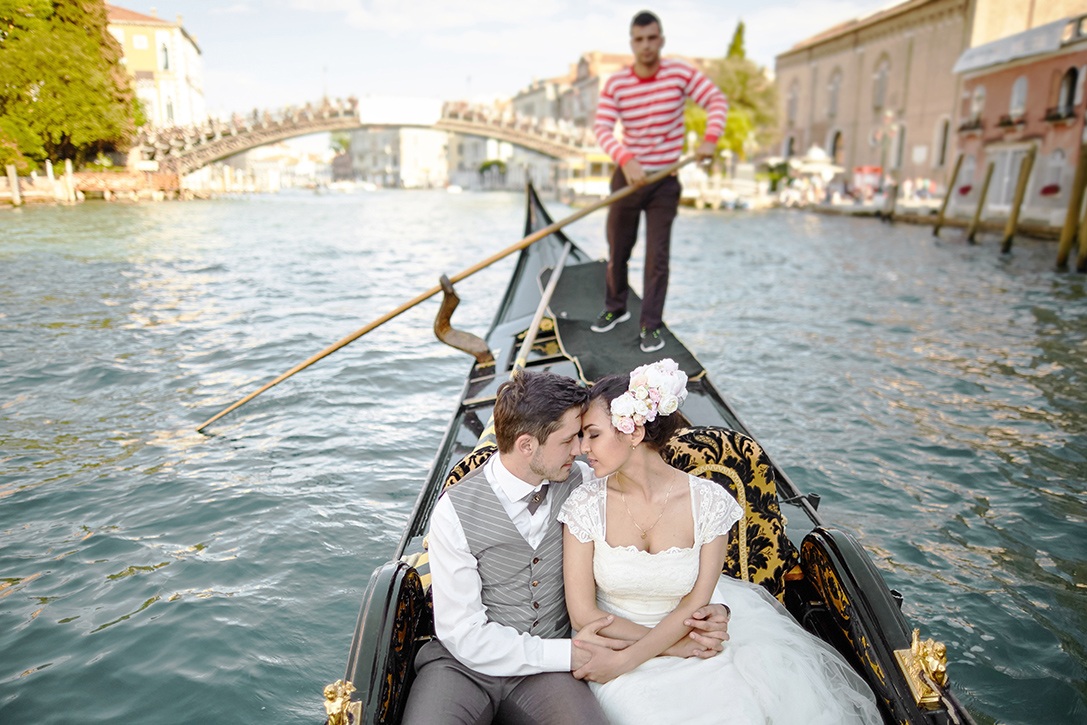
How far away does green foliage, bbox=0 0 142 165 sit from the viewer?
8258mm

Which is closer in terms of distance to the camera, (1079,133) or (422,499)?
(422,499)

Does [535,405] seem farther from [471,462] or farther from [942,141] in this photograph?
[942,141]

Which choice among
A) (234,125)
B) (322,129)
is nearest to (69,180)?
(234,125)

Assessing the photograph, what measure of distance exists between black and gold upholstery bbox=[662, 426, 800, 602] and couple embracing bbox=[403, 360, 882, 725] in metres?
0.18

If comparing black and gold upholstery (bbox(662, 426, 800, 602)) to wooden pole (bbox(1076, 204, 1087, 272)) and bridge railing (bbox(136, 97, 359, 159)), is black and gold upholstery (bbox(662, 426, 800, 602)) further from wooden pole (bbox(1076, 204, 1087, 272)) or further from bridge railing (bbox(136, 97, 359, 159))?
bridge railing (bbox(136, 97, 359, 159))

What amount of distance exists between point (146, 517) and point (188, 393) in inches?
57.0

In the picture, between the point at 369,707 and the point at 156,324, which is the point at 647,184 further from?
the point at 156,324

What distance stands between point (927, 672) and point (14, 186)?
11913 millimetres

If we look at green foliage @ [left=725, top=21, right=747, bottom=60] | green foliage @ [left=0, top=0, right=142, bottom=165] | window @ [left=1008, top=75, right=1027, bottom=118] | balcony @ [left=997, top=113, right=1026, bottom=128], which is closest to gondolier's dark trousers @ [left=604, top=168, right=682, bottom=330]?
green foliage @ [left=0, top=0, right=142, bottom=165]

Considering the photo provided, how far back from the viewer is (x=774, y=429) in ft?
11.0

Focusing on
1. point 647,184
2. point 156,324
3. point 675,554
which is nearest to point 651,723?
point 675,554

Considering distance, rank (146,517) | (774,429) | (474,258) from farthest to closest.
Answer: 1. (474,258)
2. (774,429)
3. (146,517)

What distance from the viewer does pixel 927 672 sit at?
1.03m

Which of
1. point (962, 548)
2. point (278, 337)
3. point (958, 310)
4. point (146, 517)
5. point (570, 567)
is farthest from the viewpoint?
point (958, 310)
